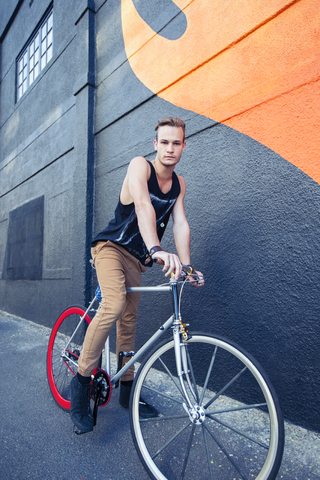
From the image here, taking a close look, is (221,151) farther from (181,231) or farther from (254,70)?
(181,231)

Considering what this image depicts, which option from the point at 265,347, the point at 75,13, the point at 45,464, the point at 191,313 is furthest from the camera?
the point at 75,13

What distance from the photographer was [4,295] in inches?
298

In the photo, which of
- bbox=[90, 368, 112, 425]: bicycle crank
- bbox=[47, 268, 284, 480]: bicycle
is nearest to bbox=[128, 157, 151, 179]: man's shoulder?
bbox=[47, 268, 284, 480]: bicycle

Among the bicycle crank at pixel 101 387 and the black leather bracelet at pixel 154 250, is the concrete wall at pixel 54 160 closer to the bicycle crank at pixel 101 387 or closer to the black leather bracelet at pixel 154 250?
the bicycle crank at pixel 101 387

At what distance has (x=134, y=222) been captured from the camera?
2.19 metres

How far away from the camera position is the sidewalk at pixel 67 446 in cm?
174

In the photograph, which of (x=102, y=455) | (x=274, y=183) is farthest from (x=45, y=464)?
(x=274, y=183)

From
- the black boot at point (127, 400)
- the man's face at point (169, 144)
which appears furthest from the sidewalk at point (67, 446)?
the man's face at point (169, 144)

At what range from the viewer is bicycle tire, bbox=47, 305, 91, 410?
2.53m

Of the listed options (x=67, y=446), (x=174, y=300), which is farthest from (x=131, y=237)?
(x=67, y=446)

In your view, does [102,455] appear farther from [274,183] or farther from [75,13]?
[75,13]

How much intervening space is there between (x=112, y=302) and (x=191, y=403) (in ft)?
2.62

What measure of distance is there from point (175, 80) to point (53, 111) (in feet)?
11.6

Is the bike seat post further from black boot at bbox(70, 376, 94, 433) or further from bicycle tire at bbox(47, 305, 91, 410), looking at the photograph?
bicycle tire at bbox(47, 305, 91, 410)
